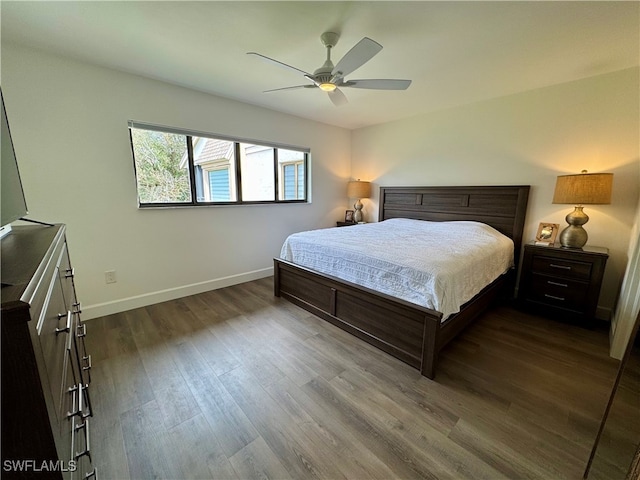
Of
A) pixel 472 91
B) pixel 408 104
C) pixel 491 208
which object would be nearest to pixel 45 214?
pixel 408 104

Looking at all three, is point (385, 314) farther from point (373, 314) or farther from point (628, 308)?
point (628, 308)

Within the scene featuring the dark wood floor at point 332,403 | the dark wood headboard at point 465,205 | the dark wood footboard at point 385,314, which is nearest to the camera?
the dark wood floor at point 332,403

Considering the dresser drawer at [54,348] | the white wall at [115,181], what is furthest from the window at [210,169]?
the dresser drawer at [54,348]

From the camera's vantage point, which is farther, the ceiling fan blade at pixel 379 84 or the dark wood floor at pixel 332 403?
the ceiling fan blade at pixel 379 84

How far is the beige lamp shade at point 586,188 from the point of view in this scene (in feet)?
7.72

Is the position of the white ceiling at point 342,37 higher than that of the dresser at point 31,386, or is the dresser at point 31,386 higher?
the white ceiling at point 342,37

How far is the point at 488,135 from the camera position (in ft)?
10.8

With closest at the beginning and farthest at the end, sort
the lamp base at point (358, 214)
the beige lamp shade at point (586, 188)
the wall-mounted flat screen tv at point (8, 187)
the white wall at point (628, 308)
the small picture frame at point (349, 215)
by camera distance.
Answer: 1. the wall-mounted flat screen tv at point (8, 187)
2. the white wall at point (628, 308)
3. the beige lamp shade at point (586, 188)
4. the lamp base at point (358, 214)
5. the small picture frame at point (349, 215)

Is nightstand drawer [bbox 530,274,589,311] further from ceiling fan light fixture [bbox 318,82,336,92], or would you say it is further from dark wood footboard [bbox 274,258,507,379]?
ceiling fan light fixture [bbox 318,82,336,92]

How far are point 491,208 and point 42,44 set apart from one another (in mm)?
4696

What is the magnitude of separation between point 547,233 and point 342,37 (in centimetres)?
290

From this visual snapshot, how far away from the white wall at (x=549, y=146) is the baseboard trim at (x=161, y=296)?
3006 mm

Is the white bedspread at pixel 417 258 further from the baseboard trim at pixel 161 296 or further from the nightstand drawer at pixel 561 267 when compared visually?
the baseboard trim at pixel 161 296

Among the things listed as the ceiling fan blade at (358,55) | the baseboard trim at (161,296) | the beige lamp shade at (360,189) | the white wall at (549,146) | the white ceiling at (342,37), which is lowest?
the baseboard trim at (161,296)
